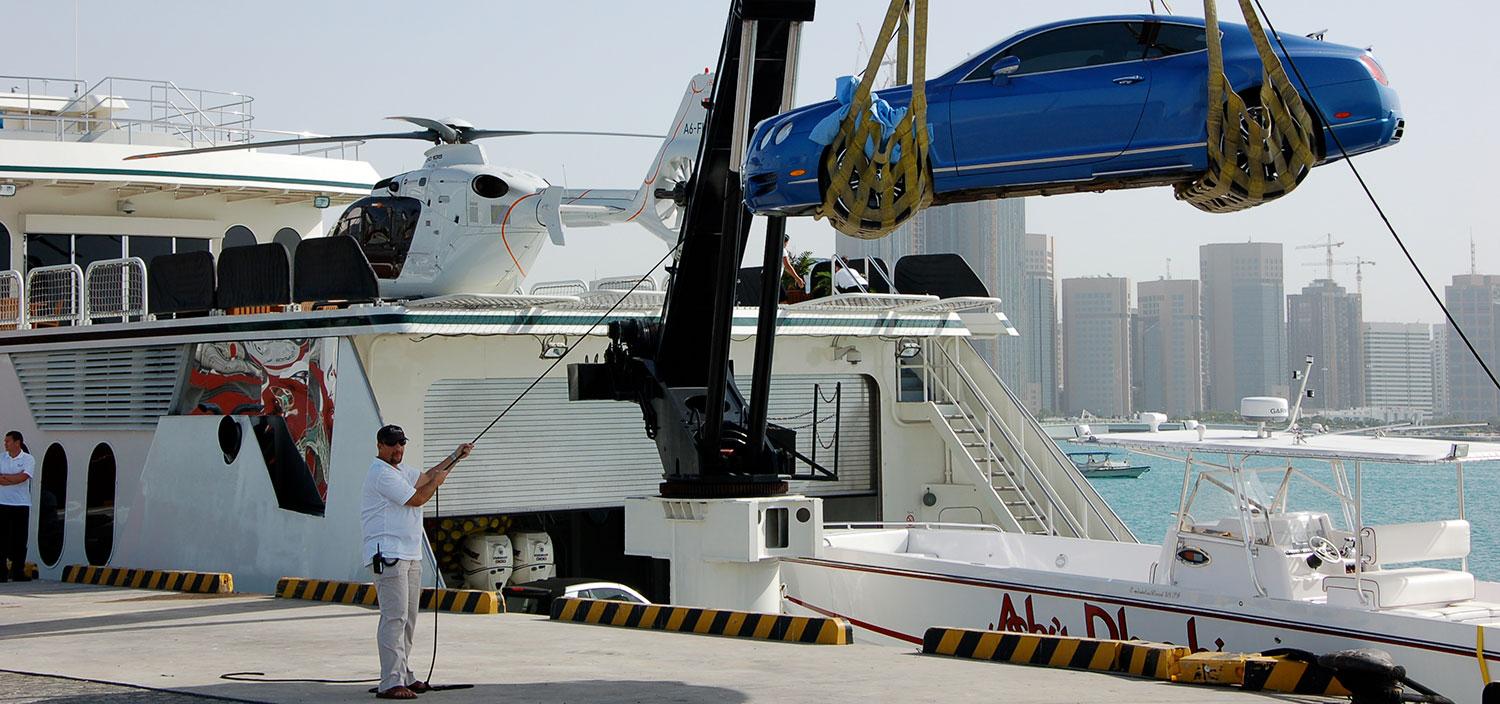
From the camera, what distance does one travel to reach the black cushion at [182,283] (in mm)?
15875

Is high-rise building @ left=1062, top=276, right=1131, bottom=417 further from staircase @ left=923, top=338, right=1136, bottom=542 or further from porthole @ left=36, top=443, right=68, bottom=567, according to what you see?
porthole @ left=36, top=443, right=68, bottom=567

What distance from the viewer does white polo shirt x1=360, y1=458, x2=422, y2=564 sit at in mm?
7918

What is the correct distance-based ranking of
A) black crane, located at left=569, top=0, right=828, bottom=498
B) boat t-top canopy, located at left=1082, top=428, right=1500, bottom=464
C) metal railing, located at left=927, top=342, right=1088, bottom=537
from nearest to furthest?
boat t-top canopy, located at left=1082, top=428, right=1500, bottom=464 < black crane, located at left=569, top=0, right=828, bottom=498 < metal railing, located at left=927, top=342, right=1088, bottom=537

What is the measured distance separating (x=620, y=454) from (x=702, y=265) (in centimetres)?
392

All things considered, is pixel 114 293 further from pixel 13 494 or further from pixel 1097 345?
pixel 1097 345

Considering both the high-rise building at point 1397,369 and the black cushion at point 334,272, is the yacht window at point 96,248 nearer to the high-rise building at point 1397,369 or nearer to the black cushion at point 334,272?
the black cushion at point 334,272

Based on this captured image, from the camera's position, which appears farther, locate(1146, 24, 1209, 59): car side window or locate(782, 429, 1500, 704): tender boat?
locate(782, 429, 1500, 704): tender boat

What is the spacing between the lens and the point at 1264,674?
8781 millimetres

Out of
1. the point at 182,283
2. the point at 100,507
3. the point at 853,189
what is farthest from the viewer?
the point at 100,507

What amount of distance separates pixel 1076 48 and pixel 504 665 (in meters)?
5.15

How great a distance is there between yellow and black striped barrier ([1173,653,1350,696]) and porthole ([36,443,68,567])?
13.9 meters

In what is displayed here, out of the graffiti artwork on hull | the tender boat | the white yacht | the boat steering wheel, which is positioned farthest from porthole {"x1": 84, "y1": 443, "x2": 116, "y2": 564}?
the boat steering wheel

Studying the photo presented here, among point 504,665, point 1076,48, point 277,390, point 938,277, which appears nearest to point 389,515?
point 504,665

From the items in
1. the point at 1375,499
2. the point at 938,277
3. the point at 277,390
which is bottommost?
the point at 1375,499
